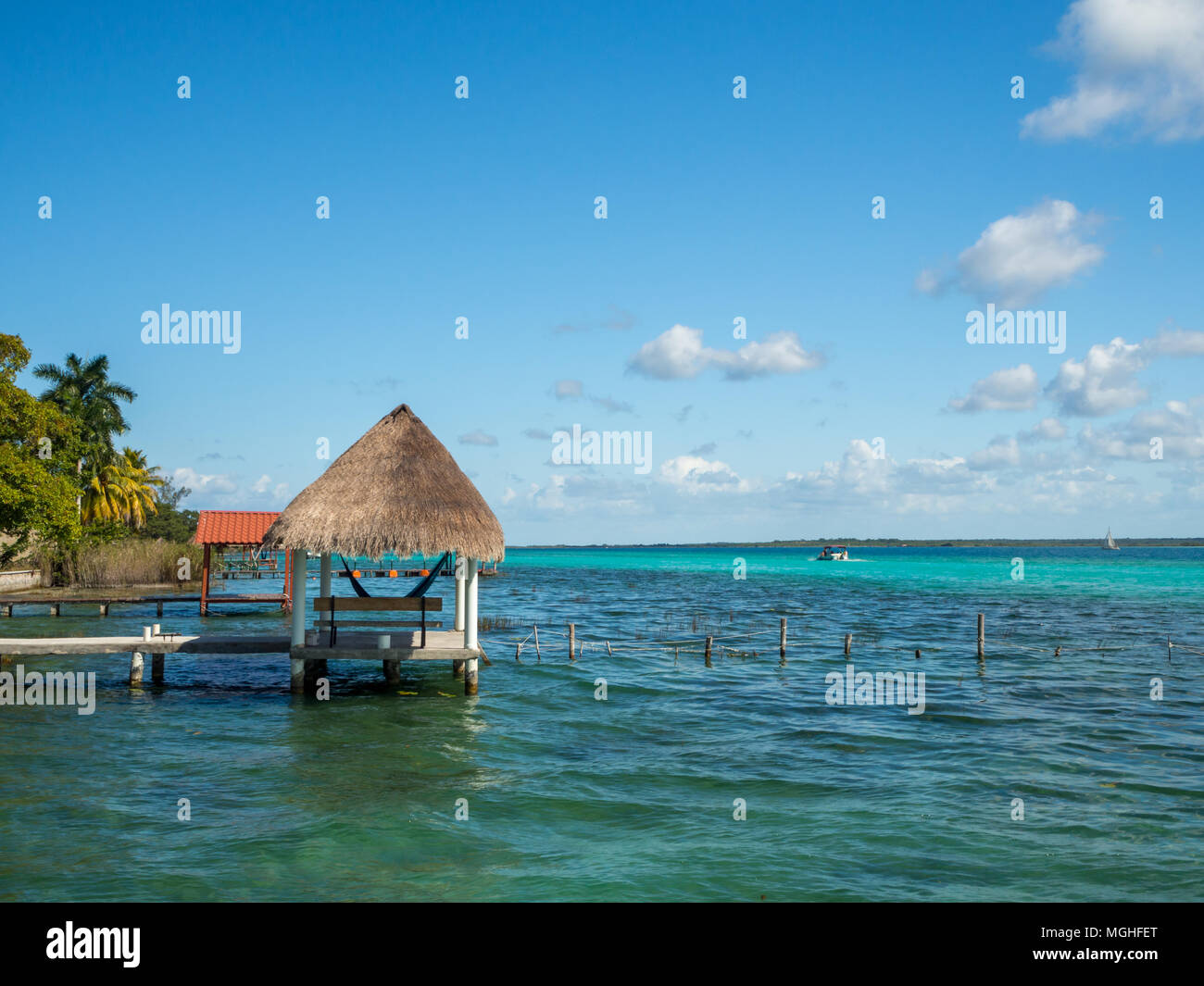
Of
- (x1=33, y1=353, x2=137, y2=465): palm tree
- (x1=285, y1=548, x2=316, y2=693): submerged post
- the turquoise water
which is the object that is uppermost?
(x1=33, y1=353, x2=137, y2=465): palm tree

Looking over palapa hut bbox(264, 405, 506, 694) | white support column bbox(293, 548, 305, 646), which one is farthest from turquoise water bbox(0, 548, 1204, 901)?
white support column bbox(293, 548, 305, 646)

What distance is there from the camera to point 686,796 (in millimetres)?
13062

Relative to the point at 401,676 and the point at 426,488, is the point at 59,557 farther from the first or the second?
the point at 426,488

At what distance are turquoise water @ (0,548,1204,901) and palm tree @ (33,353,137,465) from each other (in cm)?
3809

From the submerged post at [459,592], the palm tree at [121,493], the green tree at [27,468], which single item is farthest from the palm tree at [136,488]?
the submerged post at [459,592]

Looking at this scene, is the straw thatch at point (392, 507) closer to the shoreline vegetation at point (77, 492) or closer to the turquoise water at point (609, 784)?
the turquoise water at point (609, 784)

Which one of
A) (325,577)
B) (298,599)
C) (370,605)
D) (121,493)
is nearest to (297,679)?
(298,599)

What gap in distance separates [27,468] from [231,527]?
23.2ft

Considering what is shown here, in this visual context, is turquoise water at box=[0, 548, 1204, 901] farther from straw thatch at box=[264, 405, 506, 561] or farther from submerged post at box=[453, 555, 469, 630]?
straw thatch at box=[264, 405, 506, 561]

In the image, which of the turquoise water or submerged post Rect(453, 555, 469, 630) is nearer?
the turquoise water

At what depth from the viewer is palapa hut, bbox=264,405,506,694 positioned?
18.0m

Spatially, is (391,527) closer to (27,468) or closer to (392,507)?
(392,507)
